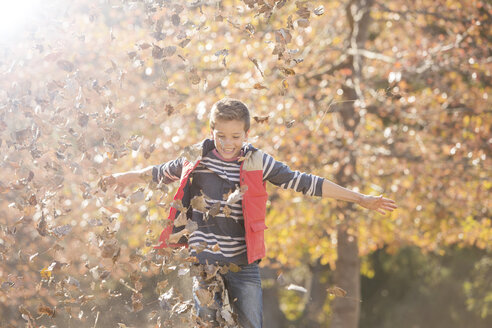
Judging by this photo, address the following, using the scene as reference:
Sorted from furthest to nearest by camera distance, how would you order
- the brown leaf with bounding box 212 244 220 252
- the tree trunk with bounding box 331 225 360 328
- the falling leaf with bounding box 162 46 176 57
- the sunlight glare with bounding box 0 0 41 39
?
the tree trunk with bounding box 331 225 360 328 < the sunlight glare with bounding box 0 0 41 39 < the falling leaf with bounding box 162 46 176 57 < the brown leaf with bounding box 212 244 220 252

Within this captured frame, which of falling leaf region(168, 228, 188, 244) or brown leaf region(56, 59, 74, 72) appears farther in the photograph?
brown leaf region(56, 59, 74, 72)

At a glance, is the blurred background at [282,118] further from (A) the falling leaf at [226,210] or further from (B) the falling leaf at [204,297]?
(A) the falling leaf at [226,210]

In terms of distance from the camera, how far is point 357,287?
39.0 ft

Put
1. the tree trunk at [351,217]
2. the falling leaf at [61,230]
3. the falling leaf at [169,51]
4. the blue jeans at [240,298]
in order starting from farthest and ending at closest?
the tree trunk at [351,217] → the falling leaf at [169,51] → the falling leaf at [61,230] → the blue jeans at [240,298]

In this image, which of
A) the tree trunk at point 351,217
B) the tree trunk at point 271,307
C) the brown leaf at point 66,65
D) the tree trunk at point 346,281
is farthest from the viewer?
the tree trunk at point 271,307

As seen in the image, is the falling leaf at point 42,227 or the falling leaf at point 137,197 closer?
the falling leaf at point 137,197

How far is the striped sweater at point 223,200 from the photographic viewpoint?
161 inches

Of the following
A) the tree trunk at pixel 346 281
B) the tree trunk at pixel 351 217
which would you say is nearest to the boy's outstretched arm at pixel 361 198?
the tree trunk at pixel 351 217

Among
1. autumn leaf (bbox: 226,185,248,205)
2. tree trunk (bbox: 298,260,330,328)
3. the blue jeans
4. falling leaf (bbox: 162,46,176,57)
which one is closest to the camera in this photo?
autumn leaf (bbox: 226,185,248,205)

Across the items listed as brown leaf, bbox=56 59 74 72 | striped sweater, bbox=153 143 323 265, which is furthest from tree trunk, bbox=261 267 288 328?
striped sweater, bbox=153 143 323 265

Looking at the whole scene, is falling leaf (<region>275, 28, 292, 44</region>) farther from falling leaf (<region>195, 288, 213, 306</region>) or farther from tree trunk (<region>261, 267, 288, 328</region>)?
tree trunk (<region>261, 267, 288, 328</region>)

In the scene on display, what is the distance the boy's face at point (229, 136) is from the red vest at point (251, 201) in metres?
0.11

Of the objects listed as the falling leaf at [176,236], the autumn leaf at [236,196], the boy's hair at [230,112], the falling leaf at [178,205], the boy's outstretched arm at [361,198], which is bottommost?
the falling leaf at [176,236]

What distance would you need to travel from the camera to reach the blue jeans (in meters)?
4.10
